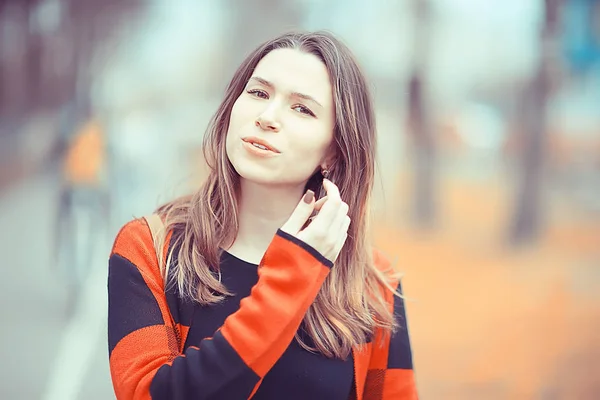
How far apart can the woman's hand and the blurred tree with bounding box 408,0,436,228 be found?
1901 mm

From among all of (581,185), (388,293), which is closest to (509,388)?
(581,185)

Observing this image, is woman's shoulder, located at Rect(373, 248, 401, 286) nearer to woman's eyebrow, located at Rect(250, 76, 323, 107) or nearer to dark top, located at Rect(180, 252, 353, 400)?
dark top, located at Rect(180, 252, 353, 400)

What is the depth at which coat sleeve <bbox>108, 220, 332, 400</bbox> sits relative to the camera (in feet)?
3.44

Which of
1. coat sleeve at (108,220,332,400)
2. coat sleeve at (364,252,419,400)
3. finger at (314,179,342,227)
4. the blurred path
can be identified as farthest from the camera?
the blurred path

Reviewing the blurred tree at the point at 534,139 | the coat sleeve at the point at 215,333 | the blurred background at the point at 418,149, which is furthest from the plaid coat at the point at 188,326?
the blurred tree at the point at 534,139

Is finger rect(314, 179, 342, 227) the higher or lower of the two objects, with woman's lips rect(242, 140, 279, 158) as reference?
lower

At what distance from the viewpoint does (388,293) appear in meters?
1.43

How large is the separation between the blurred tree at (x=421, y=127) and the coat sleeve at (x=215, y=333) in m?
1.99

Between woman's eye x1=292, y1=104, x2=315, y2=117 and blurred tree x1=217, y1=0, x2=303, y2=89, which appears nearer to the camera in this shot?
woman's eye x1=292, y1=104, x2=315, y2=117

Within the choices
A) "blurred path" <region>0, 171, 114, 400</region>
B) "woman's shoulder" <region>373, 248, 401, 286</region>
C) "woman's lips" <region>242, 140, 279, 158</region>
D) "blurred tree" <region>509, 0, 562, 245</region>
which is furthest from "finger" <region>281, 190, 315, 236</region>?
"blurred tree" <region>509, 0, 562, 245</region>

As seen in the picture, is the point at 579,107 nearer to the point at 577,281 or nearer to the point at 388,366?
the point at 577,281

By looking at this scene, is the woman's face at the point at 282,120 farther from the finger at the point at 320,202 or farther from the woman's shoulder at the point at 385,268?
the woman's shoulder at the point at 385,268

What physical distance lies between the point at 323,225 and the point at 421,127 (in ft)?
6.53

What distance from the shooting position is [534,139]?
9.95 ft
